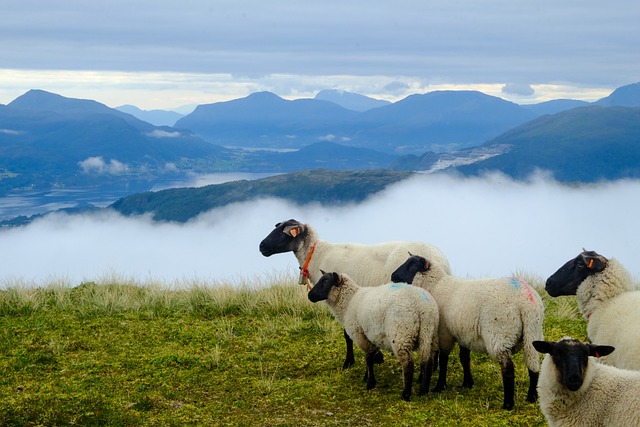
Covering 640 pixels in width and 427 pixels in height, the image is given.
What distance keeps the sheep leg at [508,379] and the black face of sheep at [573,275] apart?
5.79 ft

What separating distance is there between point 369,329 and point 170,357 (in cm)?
338

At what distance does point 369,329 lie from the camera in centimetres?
955

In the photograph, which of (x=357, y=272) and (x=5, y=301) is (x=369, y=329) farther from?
(x=5, y=301)

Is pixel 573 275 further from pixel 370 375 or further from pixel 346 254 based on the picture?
pixel 346 254

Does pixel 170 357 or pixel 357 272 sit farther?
pixel 357 272

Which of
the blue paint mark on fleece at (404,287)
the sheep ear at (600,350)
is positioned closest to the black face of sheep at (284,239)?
the blue paint mark on fleece at (404,287)

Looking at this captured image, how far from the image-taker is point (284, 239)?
46.7 feet

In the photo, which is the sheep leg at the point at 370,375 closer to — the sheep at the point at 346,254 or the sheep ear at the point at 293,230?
the sheep at the point at 346,254

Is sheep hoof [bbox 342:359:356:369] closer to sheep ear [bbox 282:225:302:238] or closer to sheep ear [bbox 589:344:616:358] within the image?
sheep ear [bbox 282:225:302:238]

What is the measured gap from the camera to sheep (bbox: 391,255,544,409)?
843cm

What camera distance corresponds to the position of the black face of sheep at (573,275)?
9.51 meters

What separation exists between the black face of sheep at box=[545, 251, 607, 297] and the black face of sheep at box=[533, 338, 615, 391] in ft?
9.32

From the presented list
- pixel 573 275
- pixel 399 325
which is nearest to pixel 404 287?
pixel 399 325

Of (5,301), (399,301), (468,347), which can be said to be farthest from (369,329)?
(5,301)
